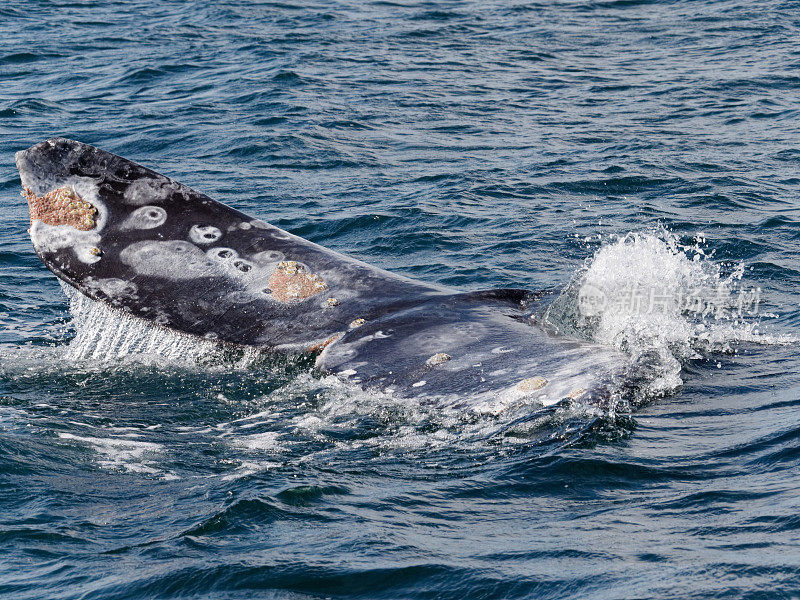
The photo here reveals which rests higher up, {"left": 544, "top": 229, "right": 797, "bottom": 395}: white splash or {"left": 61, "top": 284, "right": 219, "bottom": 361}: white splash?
{"left": 544, "top": 229, "right": 797, "bottom": 395}: white splash

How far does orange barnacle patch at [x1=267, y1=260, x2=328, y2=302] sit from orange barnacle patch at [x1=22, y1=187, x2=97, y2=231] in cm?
135

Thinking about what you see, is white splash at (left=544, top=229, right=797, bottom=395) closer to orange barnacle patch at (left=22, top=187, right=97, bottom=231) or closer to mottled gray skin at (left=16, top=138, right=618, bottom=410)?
mottled gray skin at (left=16, top=138, right=618, bottom=410)

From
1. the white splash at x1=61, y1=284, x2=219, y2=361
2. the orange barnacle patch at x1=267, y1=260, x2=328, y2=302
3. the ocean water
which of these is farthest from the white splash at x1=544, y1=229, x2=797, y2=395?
the white splash at x1=61, y1=284, x2=219, y2=361

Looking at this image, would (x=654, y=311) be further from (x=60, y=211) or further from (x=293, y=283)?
(x=60, y=211)

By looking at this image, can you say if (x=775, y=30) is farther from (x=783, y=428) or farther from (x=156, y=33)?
(x=783, y=428)

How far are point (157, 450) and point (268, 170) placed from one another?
9224 mm

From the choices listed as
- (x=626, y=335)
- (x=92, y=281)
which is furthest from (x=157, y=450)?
(x=626, y=335)

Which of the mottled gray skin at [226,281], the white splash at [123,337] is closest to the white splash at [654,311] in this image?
the mottled gray skin at [226,281]

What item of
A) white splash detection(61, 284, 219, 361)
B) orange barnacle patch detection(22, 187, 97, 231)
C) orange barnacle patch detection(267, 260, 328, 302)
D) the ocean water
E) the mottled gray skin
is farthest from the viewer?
orange barnacle patch detection(22, 187, 97, 231)

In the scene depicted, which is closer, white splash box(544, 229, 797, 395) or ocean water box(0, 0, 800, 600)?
ocean water box(0, 0, 800, 600)

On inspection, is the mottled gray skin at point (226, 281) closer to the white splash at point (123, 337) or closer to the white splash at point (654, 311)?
the white splash at point (123, 337)

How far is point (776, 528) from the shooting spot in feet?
17.9

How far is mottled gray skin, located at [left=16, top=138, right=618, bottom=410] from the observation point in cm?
763

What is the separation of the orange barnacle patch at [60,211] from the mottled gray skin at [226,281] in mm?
44
